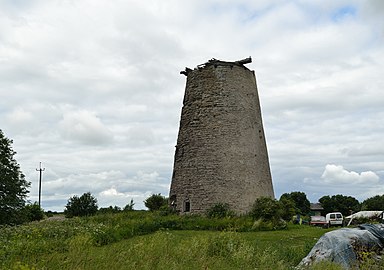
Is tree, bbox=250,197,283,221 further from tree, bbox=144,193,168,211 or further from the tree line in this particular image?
tree, bbox=144,193,168,211

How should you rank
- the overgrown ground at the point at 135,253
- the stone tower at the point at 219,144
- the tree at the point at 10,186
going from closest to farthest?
the overgrown ground at the point at 135,253, the stone tower at the point at 219,144, the tree at the point at 10,186

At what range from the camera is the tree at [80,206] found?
36531 millimetres

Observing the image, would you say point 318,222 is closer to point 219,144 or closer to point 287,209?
point 287,209

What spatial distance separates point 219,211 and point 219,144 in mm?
3733

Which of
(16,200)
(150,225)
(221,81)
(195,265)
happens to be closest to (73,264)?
(195,265)

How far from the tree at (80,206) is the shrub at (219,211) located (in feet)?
43.6

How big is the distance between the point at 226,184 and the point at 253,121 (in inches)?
178

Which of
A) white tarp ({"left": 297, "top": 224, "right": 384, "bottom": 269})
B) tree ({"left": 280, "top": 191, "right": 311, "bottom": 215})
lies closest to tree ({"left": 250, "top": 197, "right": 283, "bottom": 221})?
white tarp ({"left": 297, "top": 224, "right": 384, "bottom": 269})

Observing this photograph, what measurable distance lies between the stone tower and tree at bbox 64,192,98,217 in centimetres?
1069

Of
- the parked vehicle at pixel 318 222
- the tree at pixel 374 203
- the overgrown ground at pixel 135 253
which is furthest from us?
the tree at pixel 374 203

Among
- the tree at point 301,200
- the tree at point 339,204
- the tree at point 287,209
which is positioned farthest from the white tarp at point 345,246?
the tree at point 339,204

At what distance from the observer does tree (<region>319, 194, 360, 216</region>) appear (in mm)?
68000

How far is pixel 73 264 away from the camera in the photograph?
7426 millimetres

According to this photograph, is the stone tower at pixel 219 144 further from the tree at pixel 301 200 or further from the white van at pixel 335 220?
the tree at pixel 301 200
